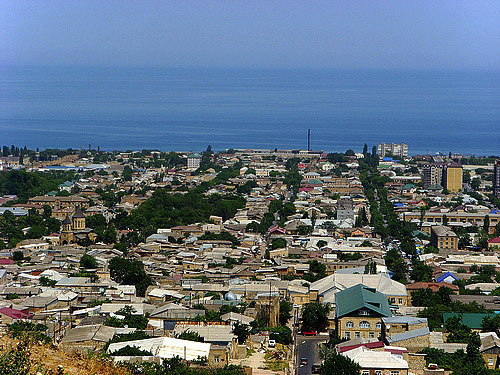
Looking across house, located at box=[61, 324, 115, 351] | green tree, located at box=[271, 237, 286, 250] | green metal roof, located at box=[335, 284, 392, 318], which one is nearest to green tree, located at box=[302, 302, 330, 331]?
green metal roof, located at box=[335, 284, 392, 318]

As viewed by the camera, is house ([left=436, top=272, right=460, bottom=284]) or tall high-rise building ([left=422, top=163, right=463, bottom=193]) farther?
tall high-rise building ([left=422, top=163, right=463, bottom=193])

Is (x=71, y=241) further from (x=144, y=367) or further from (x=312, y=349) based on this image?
(x=144, y=367)

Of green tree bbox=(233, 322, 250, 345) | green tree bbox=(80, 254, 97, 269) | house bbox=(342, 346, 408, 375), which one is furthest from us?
green tree bbox=(80, 254, 97, 269)

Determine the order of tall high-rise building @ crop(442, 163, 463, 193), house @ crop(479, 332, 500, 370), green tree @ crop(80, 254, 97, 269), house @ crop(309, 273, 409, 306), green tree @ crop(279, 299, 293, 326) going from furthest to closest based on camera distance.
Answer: tall high-rise building @ crop(442, 163, 463, 193), green tree @ crop(80, 254, 97, 269), house @ crop(309, 273, 409, 306), green tree @ crop(279, 299, 293, 326), house @ crop(479, 332, 500, 370)

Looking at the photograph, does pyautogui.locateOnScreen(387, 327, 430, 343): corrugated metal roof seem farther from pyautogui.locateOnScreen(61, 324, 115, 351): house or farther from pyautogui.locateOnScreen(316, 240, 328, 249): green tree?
pyautogui.locateOnScreen(316, 240, 328, 249): green tree

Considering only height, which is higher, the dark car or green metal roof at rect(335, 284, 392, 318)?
green metal roof at rect(335, 284, 392, 318)

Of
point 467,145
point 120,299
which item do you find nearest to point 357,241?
point 120,299

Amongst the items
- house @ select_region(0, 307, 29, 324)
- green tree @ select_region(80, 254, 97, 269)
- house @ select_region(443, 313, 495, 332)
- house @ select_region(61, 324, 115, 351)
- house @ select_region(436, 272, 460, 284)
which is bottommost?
house @ select_region(436, 272, 460, 284)

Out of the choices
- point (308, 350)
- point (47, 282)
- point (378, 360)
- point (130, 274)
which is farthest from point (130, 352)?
point (130, 274)

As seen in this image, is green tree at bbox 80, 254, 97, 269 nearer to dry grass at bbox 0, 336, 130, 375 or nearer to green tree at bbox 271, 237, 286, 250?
green tree at bbox 271, 237, 286, 250
